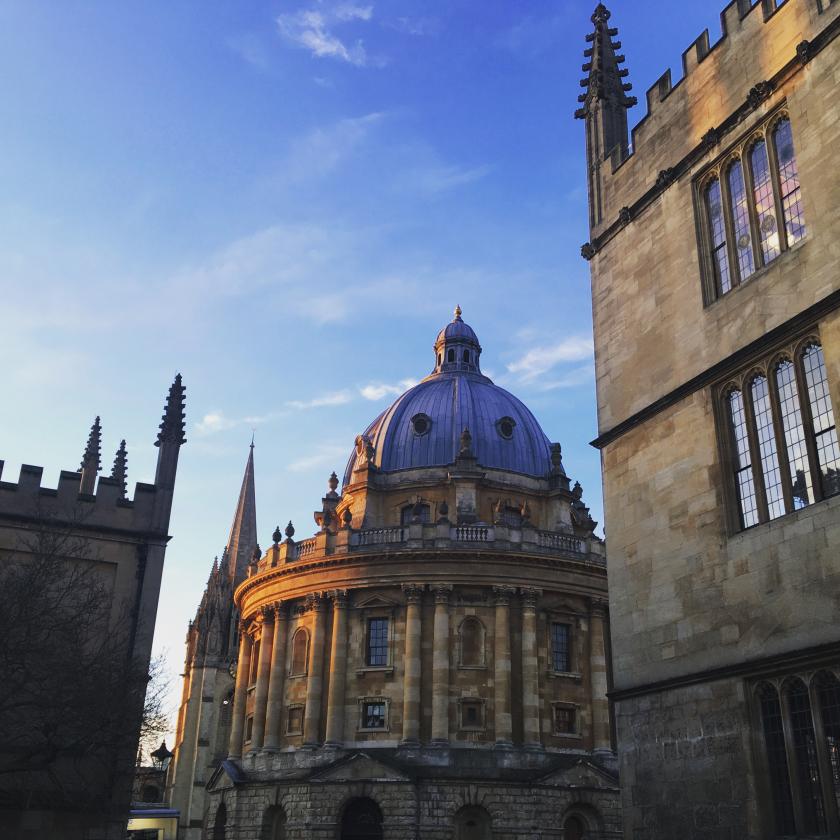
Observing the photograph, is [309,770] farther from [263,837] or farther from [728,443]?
[728,443]

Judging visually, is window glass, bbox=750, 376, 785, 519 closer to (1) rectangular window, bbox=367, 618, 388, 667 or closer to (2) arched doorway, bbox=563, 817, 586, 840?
(2) arched doorway, bbox=563, 817, 586, 840

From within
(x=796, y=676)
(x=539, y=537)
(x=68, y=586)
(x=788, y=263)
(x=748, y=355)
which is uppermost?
(x=539, y=537)

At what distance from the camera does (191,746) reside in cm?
6900

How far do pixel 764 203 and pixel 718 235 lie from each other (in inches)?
49.0

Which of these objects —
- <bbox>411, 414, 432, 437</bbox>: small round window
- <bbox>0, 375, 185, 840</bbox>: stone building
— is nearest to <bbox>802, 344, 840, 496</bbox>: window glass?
<bbox>0, 375, 185, 840</bbox>: stone building

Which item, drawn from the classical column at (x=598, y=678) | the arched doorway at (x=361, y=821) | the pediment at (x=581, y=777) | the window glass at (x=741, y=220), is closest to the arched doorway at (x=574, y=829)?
the pediment at (x=581, y=777)

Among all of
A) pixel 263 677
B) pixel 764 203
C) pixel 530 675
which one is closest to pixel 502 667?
pixel 530 675

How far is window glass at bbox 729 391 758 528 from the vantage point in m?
15.3

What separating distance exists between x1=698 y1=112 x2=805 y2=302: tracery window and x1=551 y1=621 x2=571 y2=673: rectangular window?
30278 millimetres

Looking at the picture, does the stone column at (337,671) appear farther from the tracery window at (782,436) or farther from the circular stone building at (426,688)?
the tracery window at (782,436)

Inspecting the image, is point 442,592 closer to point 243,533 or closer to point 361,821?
point 361,821

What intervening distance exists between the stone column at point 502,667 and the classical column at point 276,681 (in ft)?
34.7

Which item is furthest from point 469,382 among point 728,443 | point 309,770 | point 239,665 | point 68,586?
point 728,443

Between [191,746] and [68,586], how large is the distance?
170 feet
